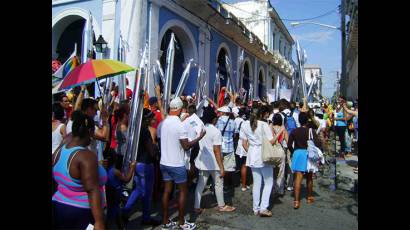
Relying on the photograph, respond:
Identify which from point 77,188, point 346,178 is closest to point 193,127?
point 77,188

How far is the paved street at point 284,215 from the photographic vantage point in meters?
4.87

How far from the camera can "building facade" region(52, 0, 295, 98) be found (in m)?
10.1

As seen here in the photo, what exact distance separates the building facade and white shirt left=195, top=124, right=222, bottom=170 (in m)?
2.22

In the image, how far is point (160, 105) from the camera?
20.0 feet

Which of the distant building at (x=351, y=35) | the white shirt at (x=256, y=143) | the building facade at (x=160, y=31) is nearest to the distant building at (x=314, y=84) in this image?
the distant building at (x=351, y=35)

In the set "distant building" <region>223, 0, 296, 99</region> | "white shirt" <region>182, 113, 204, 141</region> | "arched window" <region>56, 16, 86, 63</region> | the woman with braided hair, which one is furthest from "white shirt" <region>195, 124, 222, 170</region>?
"distant building" <region>223, 0, 296, 99</region>

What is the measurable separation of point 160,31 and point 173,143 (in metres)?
7.55

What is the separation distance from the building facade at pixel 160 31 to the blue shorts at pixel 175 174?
2.79 metres

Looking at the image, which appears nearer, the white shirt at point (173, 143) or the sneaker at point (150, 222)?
the white shirt at point (173, 143)

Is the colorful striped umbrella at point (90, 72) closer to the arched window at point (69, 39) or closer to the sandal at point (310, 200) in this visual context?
the sandal at point (310, 200)
